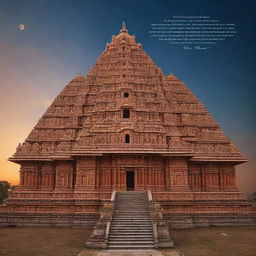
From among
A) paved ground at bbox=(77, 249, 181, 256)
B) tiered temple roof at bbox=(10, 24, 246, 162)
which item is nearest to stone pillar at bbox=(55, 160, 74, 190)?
tiered temple roof at bbox=(10, 24, 246, 162)

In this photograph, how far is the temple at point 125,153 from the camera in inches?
950

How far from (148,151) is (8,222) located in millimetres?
13283

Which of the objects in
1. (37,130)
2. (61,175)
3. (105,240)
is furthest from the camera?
(37,130)

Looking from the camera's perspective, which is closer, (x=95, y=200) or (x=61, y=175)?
(x=95, y=200)

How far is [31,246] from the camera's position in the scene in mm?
15844

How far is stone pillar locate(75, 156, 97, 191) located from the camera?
2512 cm

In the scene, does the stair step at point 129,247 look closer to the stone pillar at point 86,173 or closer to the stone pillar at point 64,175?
the stone pillar at point 86,173

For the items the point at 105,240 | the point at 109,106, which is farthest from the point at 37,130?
the point at 105,240

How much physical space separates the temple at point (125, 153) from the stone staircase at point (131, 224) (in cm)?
280

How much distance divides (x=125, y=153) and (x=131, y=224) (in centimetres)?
818

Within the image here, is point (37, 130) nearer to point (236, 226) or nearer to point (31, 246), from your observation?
point (31, 246)

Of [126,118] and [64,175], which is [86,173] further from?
[126,118]

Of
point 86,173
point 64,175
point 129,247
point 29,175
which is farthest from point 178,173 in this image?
point 29,175

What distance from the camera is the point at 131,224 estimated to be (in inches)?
703
